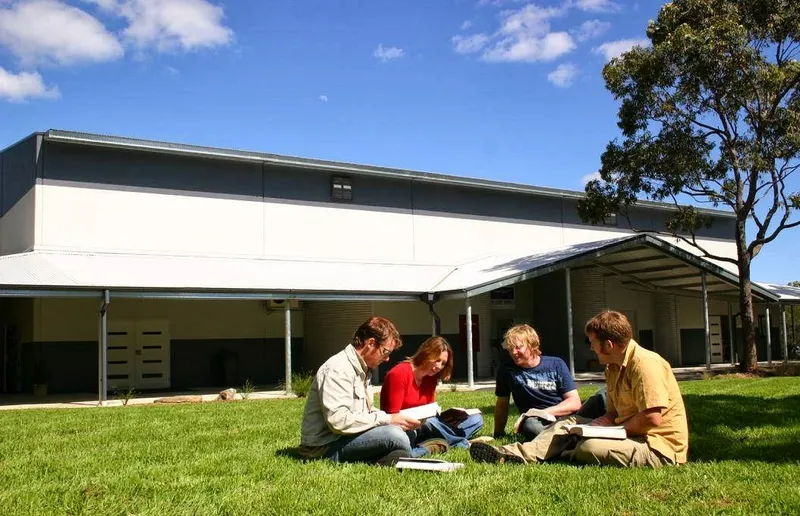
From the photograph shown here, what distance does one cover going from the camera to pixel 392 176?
23438 millimetres

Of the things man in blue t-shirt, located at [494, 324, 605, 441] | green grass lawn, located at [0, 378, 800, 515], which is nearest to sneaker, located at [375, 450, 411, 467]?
green grass lawn, located at [0, 378, 800, 515]

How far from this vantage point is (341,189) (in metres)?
22.8

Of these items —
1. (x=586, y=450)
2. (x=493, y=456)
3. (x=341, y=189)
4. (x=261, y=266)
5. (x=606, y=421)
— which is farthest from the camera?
(x=341, y=189)

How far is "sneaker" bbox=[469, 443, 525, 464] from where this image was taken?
6.05 metres

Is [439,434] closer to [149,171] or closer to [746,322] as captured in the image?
[149,171]

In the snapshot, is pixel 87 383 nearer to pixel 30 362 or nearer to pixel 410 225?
pixel 30 362

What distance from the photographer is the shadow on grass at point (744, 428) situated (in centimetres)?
658

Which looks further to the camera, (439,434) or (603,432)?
(439,434)

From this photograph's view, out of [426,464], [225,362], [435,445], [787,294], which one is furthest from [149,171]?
[787,294]

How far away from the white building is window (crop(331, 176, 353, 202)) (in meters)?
0.04

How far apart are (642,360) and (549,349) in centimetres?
1879

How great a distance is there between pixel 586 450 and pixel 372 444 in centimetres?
161

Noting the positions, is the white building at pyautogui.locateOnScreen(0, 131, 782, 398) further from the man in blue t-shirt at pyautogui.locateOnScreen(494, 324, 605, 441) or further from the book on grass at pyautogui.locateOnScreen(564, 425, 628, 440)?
the book on grass at pyautogui.locateOnScreen(564, 425, 628, 440)

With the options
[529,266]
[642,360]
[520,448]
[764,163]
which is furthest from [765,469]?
[764,163]
